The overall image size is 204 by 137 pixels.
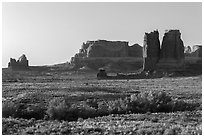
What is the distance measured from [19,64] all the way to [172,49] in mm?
29591

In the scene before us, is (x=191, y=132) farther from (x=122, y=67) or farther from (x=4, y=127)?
(x=122, y=67)

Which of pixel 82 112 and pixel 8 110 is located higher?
pixel 8 110

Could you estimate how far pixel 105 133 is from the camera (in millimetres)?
8945

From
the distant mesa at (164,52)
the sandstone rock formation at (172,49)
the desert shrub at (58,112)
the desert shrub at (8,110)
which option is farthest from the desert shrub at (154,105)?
the sandstone rock formation at (172,49)

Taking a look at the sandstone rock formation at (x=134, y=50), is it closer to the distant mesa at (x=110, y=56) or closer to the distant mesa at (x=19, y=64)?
→ the distant mesa at (x=110, y=56)

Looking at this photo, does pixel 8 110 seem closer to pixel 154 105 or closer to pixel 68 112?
pixel 68 112

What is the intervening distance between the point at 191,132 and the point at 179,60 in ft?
174

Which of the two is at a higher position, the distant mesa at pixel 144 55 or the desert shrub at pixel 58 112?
the distant mesa at pixel 144 55

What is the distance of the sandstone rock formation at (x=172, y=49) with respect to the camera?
2359 inches

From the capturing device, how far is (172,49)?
6041 cm

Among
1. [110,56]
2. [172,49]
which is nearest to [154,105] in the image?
[172,49]

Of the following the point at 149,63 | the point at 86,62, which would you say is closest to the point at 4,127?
the point at 149,63

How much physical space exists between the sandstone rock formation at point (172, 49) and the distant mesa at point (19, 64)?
2676cm

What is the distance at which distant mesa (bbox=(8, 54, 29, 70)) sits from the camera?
7156cm
